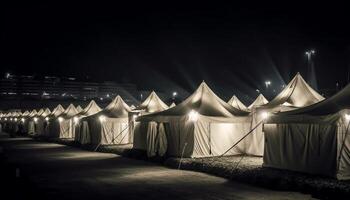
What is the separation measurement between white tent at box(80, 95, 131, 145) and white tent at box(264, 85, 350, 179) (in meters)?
14.2

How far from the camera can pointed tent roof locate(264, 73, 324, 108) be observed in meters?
18.9

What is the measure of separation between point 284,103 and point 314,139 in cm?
535

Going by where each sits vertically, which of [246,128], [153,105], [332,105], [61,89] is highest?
[61,89]

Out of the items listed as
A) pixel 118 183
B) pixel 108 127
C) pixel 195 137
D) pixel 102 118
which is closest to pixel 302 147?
pixel 195 137

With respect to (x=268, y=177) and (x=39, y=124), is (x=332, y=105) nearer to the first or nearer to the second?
(x=268, y=177)

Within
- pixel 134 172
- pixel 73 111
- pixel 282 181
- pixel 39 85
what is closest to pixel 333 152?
pixel 282 181

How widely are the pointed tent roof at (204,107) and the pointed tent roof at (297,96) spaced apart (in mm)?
2377

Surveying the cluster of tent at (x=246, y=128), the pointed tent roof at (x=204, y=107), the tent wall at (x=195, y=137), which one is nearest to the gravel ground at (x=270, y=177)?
the cluster of tent at (x=246, y=128)

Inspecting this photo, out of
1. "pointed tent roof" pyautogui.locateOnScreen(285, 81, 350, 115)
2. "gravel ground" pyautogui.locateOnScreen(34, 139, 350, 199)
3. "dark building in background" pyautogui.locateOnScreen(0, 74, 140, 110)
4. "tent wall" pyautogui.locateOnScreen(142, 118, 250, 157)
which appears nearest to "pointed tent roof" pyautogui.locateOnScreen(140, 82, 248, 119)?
"tent wall" pyautogui.locateOnScreen(142, 118, 250, 157)

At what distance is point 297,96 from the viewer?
19.3 m

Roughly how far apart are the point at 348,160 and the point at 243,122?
8.53m

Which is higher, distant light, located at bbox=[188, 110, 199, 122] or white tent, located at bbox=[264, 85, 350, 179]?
distant light, located at bbox=[188, 110, 199, 122]

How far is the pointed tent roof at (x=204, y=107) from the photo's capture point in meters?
20.1

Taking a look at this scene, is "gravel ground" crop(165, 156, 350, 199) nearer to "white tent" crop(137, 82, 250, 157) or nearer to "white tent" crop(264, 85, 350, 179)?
"white tent" crop(264, 85, 350, 179)
